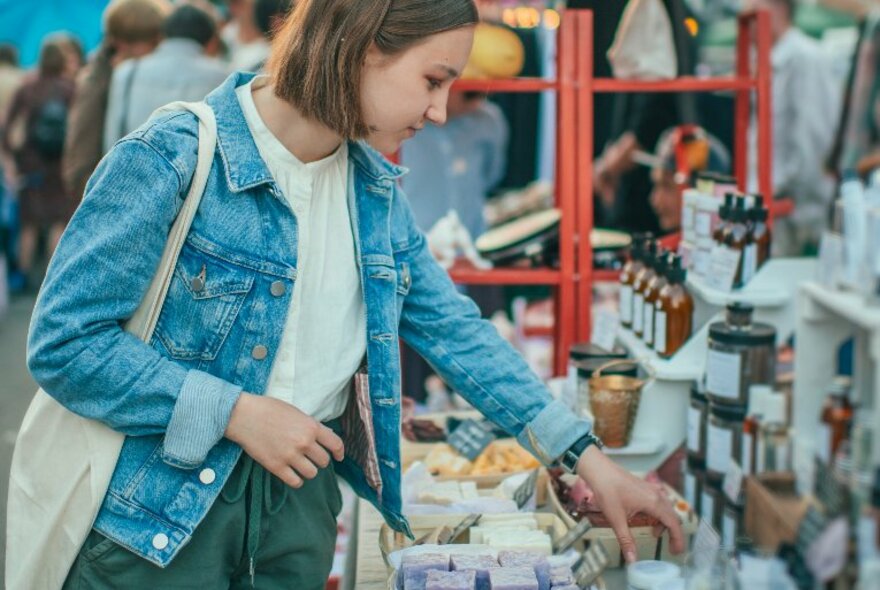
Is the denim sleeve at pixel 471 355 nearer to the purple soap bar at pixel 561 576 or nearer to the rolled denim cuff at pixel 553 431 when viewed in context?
the rolled denim cuff at pixel 553 431

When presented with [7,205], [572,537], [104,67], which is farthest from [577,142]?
[7,205]

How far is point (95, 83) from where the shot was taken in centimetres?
610

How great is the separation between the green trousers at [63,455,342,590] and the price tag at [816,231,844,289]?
37.7 inches

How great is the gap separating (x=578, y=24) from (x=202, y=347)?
1983 mm

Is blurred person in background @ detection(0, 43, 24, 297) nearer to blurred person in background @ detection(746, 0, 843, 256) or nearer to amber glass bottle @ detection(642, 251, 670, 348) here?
blurred person in background @ detection(746, 0, 843, 256)

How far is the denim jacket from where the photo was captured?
72.1 inches

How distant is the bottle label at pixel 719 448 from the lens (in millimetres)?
2436

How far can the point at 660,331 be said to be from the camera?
3008 mm

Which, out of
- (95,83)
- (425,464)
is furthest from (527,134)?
(425,464)

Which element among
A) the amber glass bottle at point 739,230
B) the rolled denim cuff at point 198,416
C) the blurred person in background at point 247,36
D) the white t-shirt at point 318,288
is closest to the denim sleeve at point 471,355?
the white t-shirt at point 318,288

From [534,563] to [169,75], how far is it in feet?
13.3

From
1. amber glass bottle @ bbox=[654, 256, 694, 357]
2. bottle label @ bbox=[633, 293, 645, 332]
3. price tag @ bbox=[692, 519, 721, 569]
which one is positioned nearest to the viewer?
price tag @ bbox=[692, 519, 721, 569]

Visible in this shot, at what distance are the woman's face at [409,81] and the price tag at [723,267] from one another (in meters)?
1.11

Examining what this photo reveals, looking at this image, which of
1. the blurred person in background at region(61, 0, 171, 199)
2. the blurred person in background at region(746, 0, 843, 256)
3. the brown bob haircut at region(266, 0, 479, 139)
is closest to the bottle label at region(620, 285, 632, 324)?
the brown bob haircut at region(266, 0, 479, 139)
